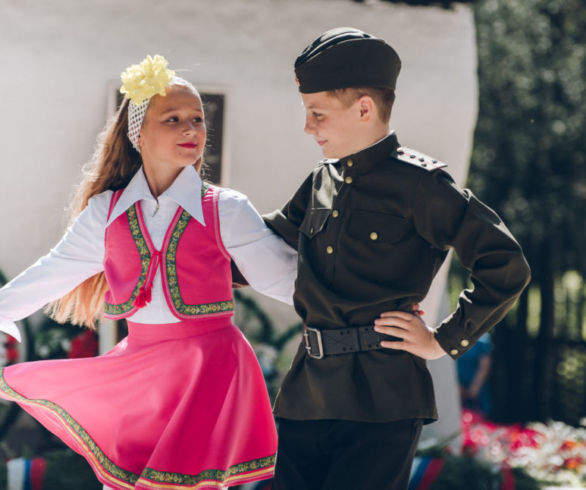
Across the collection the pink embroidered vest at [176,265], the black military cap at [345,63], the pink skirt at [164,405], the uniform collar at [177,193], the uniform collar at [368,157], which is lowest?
the pink skirt at [164,405]

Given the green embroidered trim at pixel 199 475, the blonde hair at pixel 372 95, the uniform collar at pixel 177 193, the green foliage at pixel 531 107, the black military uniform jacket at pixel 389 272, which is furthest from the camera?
the green foliage at pixel 531 107

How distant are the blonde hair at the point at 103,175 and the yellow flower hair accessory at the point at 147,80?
0.64ft

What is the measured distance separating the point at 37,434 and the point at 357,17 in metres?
3.04

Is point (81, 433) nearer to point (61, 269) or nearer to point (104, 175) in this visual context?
point (61, 269)

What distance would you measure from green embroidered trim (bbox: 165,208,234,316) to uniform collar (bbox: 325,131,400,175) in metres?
0.60

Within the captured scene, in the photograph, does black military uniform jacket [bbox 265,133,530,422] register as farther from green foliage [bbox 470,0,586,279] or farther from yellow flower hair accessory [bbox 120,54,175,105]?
green foliage [bbox 470,0,586,279]

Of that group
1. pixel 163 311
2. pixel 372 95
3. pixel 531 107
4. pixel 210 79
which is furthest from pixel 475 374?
pixel 372 95

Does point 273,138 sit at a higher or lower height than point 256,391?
higher

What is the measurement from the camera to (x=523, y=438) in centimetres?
652

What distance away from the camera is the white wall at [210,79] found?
15.8 feet

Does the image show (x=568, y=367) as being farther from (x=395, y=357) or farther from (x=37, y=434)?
(x=395, y=357)

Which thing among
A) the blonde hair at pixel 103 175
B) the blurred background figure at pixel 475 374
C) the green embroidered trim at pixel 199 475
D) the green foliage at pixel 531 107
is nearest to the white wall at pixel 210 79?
the blonde hair at pixel 103 175

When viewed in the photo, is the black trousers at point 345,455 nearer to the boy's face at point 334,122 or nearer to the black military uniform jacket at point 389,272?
the black military uniform jacket at point 389,272

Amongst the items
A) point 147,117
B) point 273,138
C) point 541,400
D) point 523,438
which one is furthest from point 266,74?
point 541,400
